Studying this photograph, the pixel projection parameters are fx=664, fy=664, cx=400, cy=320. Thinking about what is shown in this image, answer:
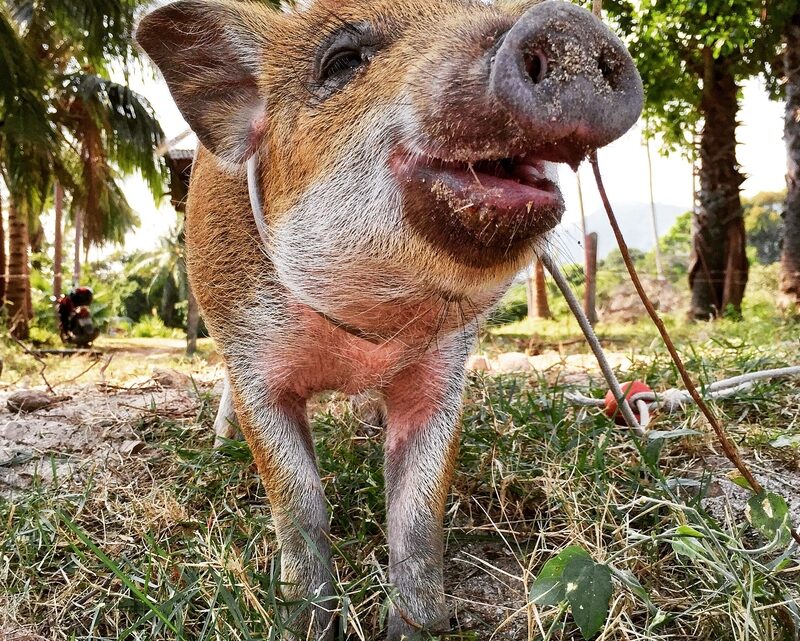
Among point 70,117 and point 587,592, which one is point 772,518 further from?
point 70,117

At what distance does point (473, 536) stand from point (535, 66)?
4.17 ft

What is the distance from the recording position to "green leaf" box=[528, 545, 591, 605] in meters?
1.25

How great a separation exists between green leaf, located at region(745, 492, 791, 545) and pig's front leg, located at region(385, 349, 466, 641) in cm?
69

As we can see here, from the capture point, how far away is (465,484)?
2.08 metres

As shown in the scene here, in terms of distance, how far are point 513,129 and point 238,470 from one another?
168 centimetres

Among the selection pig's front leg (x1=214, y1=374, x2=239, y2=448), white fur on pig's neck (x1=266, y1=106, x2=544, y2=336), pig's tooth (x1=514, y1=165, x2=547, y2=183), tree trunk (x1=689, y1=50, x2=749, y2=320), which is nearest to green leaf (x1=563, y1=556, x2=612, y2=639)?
white fur on pig's neck (x1=266, y1=106, x2=544, y2=336)

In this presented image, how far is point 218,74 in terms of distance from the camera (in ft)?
5.50

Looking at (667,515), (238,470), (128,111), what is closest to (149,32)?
(238,470)

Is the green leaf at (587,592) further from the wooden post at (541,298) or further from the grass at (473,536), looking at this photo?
the wooden post at (541,298)

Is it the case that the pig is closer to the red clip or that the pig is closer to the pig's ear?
the pig's ear

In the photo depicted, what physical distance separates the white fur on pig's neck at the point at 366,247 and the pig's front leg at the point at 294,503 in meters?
0.35

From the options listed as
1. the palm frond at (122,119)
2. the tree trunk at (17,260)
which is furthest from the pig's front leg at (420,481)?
the tree trunk at (17,260)

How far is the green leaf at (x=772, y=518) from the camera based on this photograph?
1.28 metres

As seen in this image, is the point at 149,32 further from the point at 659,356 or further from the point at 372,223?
the point at 659,356
